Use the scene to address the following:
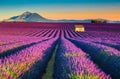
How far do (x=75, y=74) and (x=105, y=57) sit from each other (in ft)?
18.7

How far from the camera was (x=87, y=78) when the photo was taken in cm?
672

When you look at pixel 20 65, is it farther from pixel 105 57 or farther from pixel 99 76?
pixel 105 57

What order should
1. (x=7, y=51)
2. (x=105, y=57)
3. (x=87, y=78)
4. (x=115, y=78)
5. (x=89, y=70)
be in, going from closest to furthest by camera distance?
(x=87, y=78), (x=89, y=70), (x=115, y=78), (x=105, y=57), (x=7, y=51)

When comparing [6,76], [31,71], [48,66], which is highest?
[6,76]

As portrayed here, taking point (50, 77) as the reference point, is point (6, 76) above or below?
above

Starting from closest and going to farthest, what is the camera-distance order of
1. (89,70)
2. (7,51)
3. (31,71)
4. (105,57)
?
1. (89,70)
2. (31,71)
3. (105,57)
4. (7,51)

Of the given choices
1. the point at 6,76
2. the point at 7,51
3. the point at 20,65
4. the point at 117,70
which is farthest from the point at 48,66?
the point at 6,76

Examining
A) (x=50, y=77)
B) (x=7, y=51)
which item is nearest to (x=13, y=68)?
(x=50, y=77)

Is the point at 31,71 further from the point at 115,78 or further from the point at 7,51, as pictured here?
the point at 7,51

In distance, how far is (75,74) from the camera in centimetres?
709

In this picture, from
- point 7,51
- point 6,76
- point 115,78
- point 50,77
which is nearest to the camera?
point 6,76

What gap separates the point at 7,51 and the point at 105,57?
13.5 feet

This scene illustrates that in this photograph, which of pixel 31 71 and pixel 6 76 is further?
pixel 31 71

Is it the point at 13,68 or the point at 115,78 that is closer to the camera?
the point at 13,68
